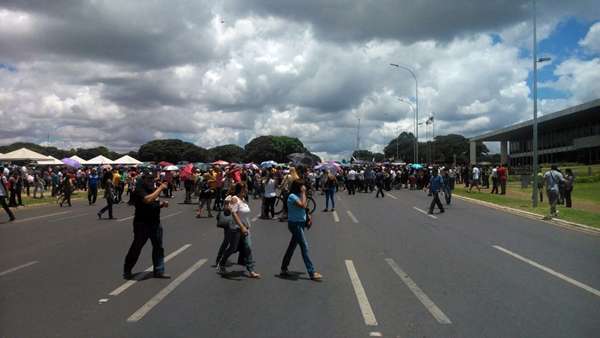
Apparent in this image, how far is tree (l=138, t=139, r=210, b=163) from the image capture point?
128250mm

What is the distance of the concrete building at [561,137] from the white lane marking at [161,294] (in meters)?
55.4

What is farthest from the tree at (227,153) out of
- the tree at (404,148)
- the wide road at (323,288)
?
the wide road at (323,288)

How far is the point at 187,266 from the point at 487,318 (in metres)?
5.24

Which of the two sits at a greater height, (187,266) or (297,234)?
(297,234)

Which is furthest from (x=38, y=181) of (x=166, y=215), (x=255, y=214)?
(x=255, y=214)

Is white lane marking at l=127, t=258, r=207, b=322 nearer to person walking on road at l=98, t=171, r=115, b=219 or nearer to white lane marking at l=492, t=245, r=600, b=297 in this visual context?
white lane marking at l=492, t=245, r=600, b=297

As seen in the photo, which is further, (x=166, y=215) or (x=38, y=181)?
(x=38, y=181)

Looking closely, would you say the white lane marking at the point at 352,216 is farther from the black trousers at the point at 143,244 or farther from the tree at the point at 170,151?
the tree at the point at 170,151

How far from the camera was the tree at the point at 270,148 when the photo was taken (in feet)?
457

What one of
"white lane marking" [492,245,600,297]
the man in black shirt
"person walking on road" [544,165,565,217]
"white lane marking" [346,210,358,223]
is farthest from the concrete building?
the man in black shirt

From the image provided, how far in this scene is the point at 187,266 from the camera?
899 cm

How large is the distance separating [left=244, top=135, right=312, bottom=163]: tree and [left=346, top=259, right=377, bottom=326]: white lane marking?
129 meters

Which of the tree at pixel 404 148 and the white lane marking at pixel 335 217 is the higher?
the tree at pixel 404 148

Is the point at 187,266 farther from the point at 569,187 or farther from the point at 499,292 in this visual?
the point at 569,187
